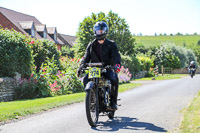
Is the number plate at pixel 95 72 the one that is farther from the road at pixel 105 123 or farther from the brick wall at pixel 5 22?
the brick wall at pixel 5 22

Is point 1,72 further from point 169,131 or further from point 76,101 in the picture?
point 169,131

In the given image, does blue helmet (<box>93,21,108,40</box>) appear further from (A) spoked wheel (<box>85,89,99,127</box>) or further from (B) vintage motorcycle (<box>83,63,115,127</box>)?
(A) spoked wheel (<box>85,89,99,127</box>)

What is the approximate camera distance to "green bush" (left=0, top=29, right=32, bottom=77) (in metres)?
14.1

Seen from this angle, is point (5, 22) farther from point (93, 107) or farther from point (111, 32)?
point (93, 107)

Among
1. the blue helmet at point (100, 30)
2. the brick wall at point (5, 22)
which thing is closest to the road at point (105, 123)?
the blue helmet at point (100, 30)

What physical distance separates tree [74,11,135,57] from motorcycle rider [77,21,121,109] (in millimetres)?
36254

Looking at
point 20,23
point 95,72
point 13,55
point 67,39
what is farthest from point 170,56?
point 95,72

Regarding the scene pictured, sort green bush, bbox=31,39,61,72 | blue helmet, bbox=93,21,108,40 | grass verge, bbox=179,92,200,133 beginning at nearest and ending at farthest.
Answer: grass verge, bbox=179,92,200,133, blue helmet, bbox=93,21,108,40, green bush, bbox=31,39,61,72

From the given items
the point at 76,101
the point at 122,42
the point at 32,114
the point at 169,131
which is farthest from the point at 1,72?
the point at 122,42

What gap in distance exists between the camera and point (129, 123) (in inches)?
251

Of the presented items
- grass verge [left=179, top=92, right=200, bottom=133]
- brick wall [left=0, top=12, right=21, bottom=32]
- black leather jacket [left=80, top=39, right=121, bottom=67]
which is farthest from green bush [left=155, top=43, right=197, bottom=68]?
black leather jacket [left=80, top=39, right=121, bottom=67]

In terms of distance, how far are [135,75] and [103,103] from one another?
104ft

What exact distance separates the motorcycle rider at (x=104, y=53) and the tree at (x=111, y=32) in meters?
36.3

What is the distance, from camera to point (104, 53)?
6734 mm
